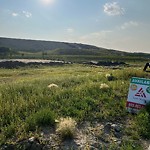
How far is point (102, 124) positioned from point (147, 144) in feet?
4.72

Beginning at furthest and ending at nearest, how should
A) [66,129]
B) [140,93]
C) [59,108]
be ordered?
[140,93] → [59,108] → [66,129]

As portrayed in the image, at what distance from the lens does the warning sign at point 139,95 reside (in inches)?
348

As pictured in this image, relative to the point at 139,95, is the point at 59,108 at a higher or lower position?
lower

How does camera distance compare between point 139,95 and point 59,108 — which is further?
point 139,95

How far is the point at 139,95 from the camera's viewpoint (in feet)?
29.4

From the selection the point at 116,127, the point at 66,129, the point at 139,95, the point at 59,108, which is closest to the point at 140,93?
the point at 139,95

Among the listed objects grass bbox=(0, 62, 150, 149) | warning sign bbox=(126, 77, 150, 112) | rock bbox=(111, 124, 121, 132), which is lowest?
rock bbox=(111, 124, 121, 132)

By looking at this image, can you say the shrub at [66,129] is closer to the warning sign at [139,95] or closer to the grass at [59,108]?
the grass at [59,108]

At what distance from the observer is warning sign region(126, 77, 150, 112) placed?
8845 mm

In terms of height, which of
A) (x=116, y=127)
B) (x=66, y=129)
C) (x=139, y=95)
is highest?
(x=139, y=95)

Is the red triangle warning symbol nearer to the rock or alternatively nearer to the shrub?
the rock

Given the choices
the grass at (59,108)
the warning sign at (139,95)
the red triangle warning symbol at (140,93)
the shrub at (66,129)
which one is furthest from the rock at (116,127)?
the red triangle warning symbol at (140,93)

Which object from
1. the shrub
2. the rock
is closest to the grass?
the rock

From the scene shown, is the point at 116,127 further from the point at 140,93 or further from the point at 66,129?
the point at 140,93
